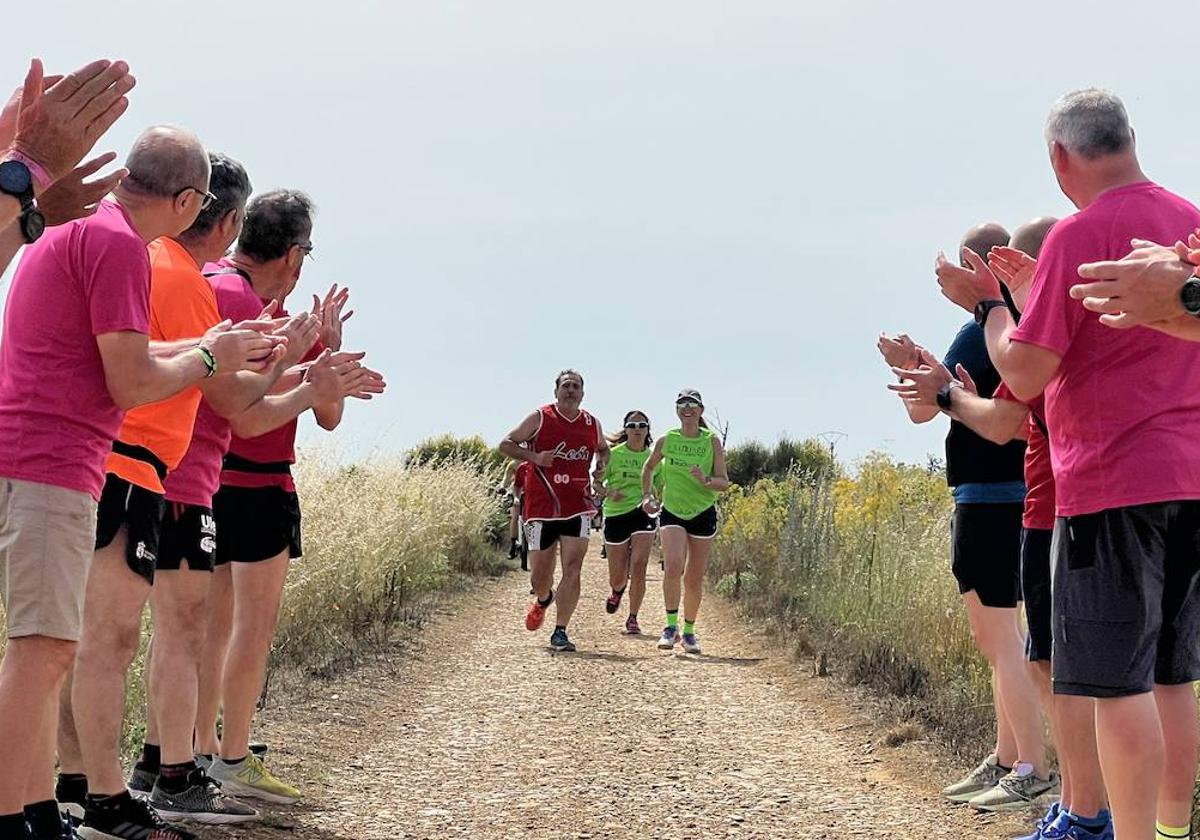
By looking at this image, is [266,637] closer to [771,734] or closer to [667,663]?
[771,734]

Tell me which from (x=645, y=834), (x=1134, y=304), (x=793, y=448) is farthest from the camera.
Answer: (x=793, y=448)

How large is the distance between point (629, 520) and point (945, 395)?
861 cm

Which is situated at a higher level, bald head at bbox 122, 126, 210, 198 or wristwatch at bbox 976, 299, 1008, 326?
→ bald head at bbox 122, 126, 210, 198

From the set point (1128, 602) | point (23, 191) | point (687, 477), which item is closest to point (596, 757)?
point (1128, 602)

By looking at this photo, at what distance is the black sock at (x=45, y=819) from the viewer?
3.78 meters

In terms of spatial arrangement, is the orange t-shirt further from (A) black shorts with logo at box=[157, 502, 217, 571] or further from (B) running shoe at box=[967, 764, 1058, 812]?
(B) running shoe at box=[967, 764, 1058, 812]

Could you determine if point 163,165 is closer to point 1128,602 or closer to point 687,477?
point 1128,602

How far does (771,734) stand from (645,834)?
2575mm

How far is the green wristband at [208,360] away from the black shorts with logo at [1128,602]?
2.59 m

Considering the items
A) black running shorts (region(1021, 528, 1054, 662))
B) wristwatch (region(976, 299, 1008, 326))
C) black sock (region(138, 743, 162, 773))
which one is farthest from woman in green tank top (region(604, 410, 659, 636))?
wristwatch (region(976, 299, 1008, 326))

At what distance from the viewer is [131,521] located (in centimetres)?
432

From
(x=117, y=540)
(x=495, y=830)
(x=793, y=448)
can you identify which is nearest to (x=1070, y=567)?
(x=495, y=830)

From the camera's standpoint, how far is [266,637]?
5617 millimetres

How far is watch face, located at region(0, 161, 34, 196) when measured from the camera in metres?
3.09
